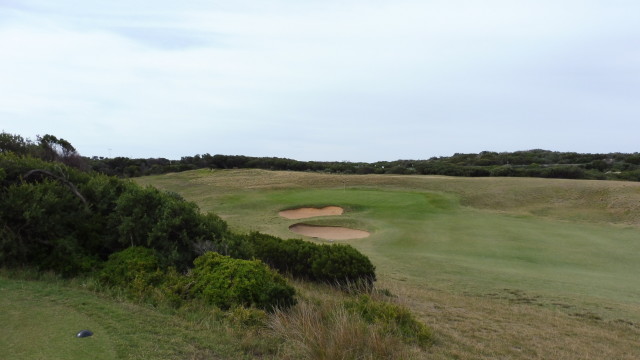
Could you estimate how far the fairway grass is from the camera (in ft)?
24.4

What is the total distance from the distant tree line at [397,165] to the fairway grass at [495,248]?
37.8 feet

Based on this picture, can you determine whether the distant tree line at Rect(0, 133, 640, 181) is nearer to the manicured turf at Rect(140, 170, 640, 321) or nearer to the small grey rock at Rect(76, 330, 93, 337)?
the manicured turf at Rect(140, 170, 640, 321)

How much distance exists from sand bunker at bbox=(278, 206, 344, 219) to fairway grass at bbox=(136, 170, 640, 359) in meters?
0.55

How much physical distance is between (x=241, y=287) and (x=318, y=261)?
320cm

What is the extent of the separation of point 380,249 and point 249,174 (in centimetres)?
3110

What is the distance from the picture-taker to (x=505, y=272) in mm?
12531

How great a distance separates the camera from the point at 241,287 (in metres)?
6.06

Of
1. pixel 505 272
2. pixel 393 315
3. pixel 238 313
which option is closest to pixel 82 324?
pixel 238 313

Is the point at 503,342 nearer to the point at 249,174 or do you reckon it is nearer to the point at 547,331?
the point at 547,331

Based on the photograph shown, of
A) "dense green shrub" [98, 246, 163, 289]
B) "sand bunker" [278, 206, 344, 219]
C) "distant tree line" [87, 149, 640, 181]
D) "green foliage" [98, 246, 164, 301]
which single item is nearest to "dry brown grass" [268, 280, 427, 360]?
"green foliage" [98, 246, 164, 301]

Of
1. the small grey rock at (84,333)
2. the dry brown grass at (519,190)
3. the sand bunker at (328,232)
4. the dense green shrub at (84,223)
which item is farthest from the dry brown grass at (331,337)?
the dry brown grass at (519,190)

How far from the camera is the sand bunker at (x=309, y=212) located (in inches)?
1025

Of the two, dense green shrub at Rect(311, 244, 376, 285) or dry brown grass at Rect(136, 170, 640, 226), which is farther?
dry brown grass at Rect(136, 170, 640, 226)

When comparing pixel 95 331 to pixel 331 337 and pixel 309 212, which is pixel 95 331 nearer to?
pixel 331 337
